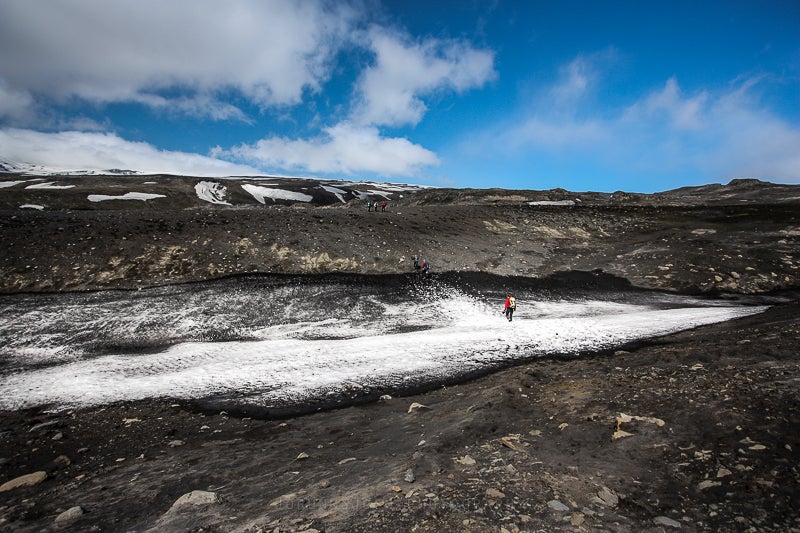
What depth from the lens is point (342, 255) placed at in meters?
31.4

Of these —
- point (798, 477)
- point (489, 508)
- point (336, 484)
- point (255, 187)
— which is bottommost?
point (336, 484)

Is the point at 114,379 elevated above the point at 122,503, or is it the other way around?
the point at 122,503

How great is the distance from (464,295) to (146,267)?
2422 centimetres

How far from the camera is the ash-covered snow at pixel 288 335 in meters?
14.5

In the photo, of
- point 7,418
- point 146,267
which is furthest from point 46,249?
point 7,418

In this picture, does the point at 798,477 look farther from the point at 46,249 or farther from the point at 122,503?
the point at 46,249

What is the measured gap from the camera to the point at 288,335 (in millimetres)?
20766

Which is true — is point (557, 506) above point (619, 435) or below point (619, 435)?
below

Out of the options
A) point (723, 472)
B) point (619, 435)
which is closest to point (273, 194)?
point (619, 435)

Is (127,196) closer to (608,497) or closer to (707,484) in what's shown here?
(608,497)

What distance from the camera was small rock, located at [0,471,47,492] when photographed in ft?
25.5

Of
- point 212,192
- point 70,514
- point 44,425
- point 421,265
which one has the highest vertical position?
A: point 212,192

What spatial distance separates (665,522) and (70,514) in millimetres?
9873

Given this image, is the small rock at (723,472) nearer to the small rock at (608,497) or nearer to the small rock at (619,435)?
the small rock at (619,435)
